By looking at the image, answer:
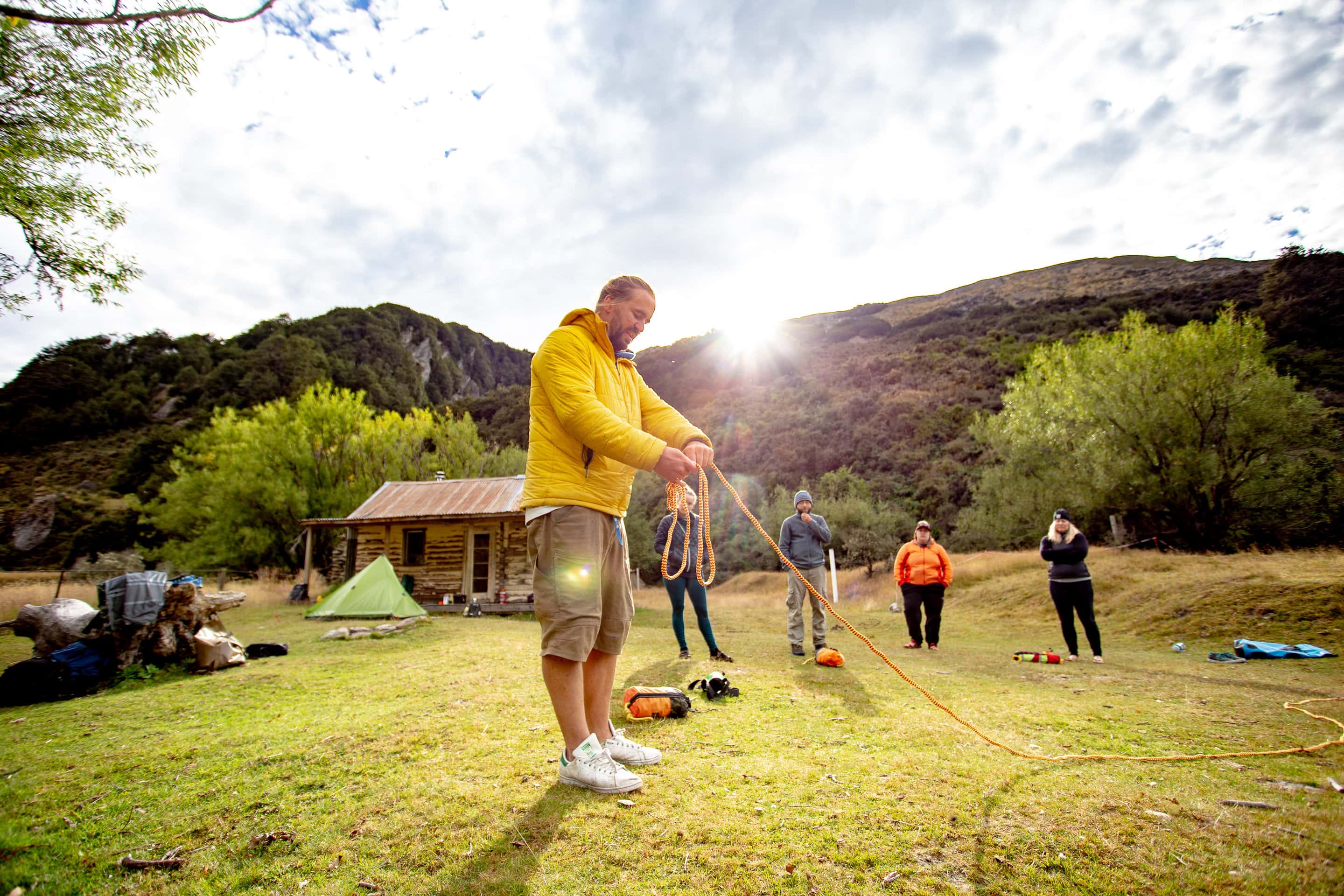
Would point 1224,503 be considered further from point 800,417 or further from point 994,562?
point 800,417

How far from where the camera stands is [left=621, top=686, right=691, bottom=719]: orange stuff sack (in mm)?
3709

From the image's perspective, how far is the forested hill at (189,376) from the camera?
47719 mm

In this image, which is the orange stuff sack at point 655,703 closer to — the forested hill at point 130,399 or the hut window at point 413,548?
the hut window at point 413,548

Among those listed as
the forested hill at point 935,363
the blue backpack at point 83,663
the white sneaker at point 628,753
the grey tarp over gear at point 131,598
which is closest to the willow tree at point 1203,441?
the forested hill at point 935,363

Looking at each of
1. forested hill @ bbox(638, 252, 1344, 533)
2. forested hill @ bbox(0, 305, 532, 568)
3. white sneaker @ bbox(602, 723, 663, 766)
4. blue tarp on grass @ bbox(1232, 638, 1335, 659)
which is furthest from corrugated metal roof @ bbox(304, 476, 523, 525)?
forested hill @ bbox(0, 305, 532, 568)

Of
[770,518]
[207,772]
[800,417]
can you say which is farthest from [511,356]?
[207,772]

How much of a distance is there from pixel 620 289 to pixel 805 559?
4.74 m

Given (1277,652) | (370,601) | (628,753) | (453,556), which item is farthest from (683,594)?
(453,556)

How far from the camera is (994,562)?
54.4 feet

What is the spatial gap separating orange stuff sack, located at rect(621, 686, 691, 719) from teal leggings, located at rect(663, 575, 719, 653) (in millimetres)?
2248

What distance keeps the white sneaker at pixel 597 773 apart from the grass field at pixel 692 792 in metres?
0.07

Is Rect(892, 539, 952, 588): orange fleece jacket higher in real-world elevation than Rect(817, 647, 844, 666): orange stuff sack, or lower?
higher

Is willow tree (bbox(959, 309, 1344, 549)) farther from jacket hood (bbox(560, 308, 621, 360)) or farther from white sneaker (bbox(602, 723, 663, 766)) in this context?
jacket hood (bbox(560, 308, 621, 360))

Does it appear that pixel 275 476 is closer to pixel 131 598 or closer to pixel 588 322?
pixel 131 598
